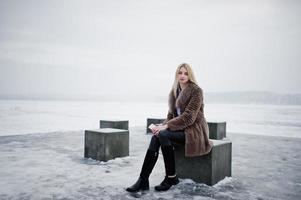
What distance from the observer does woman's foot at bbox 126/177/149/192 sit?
4.25 metres

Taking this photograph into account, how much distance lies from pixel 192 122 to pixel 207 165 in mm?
842

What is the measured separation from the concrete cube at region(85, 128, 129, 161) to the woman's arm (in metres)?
2.59

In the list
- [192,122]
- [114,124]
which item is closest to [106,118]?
[114,124]

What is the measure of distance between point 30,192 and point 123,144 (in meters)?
3.07

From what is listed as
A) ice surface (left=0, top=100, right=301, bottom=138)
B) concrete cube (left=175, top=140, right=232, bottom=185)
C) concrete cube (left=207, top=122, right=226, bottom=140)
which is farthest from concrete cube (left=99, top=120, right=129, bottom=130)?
concrete cube (left=175, top=140, right=232, bottom=185)

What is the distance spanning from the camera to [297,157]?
7289mm

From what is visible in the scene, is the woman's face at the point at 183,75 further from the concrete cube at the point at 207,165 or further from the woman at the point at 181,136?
the concrete cube at the point at 207,165

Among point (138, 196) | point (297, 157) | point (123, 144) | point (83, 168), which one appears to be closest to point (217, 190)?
point (138, 196)

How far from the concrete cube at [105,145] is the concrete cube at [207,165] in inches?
81.8

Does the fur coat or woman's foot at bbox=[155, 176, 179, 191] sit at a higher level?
the fur coat

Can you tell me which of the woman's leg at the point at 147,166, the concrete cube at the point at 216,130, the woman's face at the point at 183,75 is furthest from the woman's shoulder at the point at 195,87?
the concrete cube at the point at 216,130

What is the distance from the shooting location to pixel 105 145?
21.7 feet

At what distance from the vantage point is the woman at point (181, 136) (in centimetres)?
435

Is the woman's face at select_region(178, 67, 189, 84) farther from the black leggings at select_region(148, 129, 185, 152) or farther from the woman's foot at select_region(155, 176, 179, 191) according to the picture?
the woman's foot at select_region(155, 176, 179, 191)
